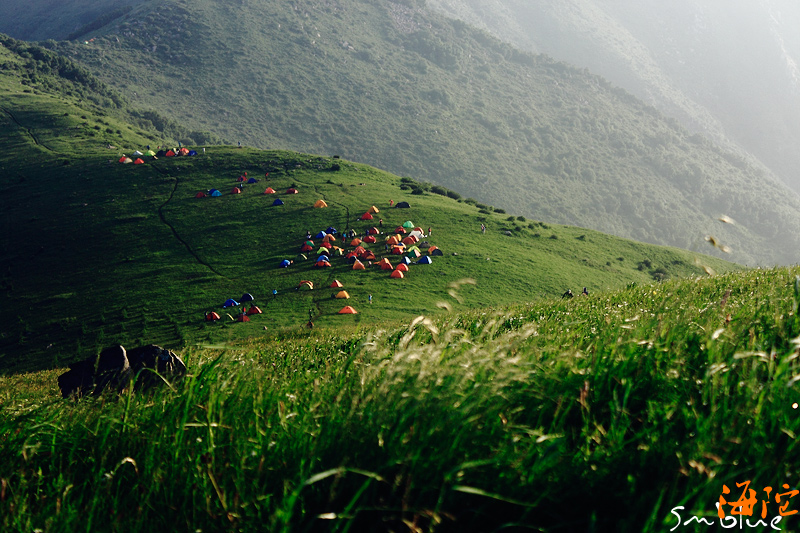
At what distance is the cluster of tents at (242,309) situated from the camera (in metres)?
53.6

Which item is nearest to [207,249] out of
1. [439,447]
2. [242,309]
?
[242,309]

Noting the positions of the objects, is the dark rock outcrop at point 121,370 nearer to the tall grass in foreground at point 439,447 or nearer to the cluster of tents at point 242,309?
the tall grass in foreground at point 439,447

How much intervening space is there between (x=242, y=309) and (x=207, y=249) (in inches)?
837

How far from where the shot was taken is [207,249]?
239 ft

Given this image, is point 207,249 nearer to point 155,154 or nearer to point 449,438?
point 155,154

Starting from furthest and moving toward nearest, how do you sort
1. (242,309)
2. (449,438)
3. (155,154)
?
(155,154)
(242,309)
(449,438)

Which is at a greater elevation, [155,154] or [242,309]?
[242,309]

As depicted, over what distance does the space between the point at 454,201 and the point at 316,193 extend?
88.0 ft

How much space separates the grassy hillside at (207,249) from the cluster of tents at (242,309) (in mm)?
1122

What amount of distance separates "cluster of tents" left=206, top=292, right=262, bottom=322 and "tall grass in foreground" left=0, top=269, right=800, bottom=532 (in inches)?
2004

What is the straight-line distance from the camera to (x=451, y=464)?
3125 millimetres

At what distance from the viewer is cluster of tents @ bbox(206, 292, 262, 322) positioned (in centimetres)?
5362

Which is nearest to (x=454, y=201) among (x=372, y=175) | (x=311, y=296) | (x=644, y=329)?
(x=372, y=175)

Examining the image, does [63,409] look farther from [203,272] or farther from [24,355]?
[203,272]
